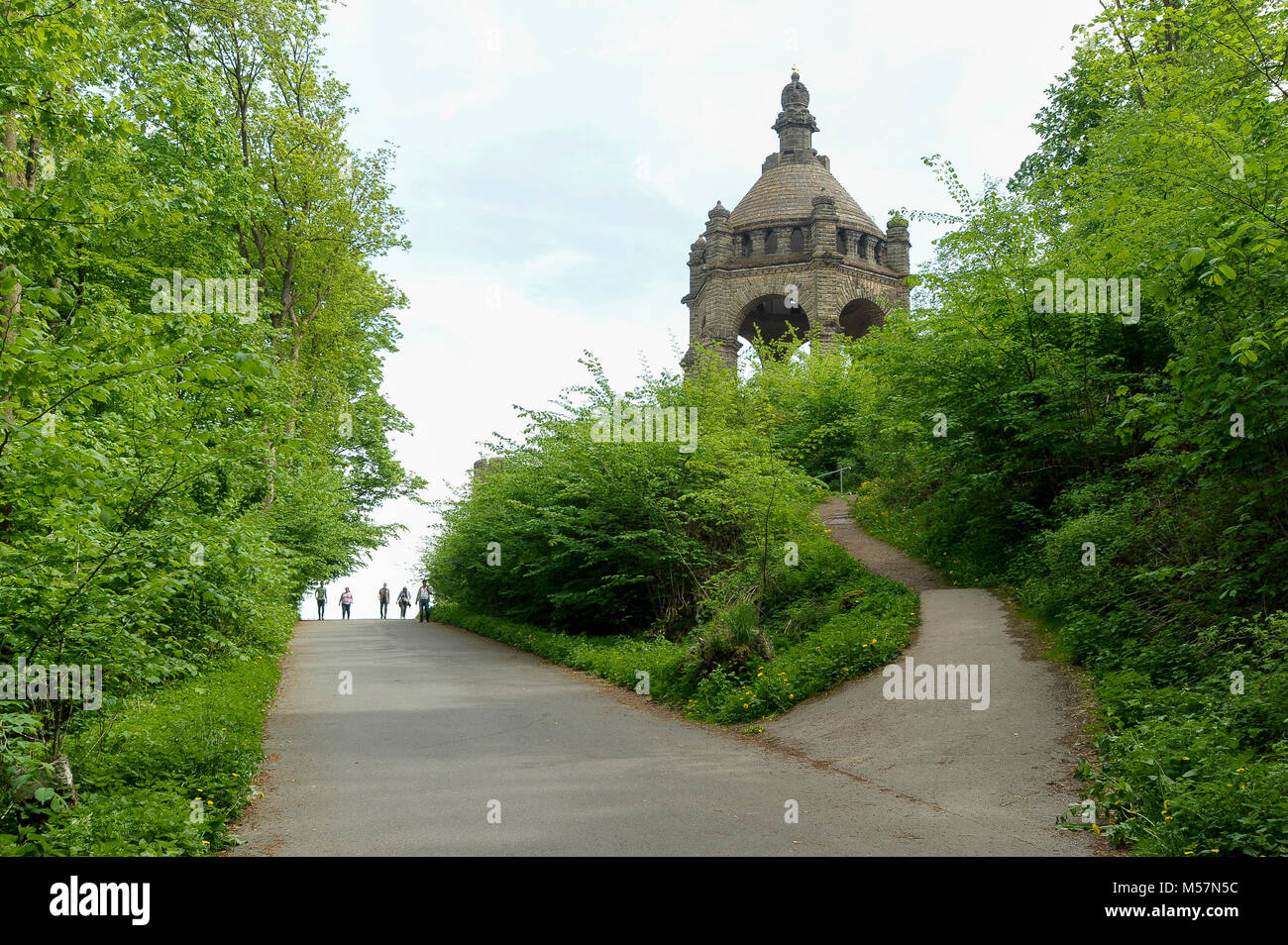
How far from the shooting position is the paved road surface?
612 centimetres

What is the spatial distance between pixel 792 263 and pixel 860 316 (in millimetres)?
4904

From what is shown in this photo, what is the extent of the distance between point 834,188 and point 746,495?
36.7 m

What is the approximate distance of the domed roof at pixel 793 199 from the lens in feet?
145

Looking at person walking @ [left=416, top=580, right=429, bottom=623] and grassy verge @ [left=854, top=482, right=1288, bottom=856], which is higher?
grassy verge @ [left=854, top=482, right=1288, bottom=856]

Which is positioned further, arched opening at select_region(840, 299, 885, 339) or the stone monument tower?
arched opening at select_region(840, 299, 885, 339)

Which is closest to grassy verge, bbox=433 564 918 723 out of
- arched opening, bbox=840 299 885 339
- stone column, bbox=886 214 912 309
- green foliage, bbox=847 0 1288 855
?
green foliage, bbox=847 0 1288 855

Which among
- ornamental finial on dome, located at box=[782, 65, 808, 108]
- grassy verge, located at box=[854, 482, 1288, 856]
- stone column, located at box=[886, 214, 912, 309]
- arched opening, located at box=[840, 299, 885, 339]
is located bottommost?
grassy verge, located at box=[854, 482, 1288, 856]

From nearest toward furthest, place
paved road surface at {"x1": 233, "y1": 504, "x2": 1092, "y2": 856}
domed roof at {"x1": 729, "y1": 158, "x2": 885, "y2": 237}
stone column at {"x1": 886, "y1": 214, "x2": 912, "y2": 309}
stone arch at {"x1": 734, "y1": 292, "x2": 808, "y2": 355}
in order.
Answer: paved road surface at {"x1": 233, "y1": 504, "x2": 1092, "y2": 856} < stone arch at {"x1": 734, "y1": 292, "x2": 808, "y2": 355} < domed roof at {"x1": 729, "y1": 158, "x2": 885, "y2": 237} < stone column at {"x1": 886, "y1": 214, "x2": 912, "y2": 309}

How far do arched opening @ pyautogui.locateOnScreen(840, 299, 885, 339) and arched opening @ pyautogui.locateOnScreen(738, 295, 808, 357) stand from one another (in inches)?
82.0

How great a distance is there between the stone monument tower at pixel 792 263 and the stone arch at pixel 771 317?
0.17 feet

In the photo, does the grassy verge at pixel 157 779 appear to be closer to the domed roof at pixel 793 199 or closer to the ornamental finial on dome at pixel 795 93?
the domed roof at pixel 793 199

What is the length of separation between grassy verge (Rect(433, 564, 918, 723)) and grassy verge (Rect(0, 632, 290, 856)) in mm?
5379

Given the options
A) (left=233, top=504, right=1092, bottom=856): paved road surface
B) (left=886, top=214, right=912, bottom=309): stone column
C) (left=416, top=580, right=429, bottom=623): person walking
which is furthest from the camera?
(left=886, top=214, right=912, bottom=309): stone column

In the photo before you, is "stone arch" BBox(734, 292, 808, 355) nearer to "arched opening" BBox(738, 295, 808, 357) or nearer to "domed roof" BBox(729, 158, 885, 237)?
"arched opening" BBox(738, 295, 808, 357)
